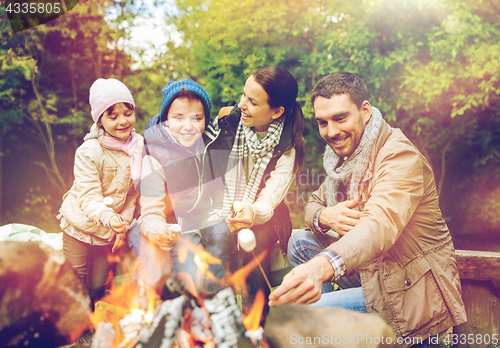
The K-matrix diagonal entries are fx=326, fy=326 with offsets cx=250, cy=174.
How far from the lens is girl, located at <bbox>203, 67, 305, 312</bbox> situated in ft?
8.07

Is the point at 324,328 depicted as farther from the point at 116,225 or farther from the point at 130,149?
the point at 130,149

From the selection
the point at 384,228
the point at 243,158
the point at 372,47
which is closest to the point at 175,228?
the point at 243,158

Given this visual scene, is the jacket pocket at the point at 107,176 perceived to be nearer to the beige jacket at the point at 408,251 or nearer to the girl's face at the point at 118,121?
the girl's face at the point at 118,121

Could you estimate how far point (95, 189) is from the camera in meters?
2.32

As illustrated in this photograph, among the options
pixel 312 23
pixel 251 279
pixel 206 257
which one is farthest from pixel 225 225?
pixel 312 23

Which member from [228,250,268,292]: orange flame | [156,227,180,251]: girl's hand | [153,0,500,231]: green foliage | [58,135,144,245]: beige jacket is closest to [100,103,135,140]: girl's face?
[58,135,144,245]: beige jacket

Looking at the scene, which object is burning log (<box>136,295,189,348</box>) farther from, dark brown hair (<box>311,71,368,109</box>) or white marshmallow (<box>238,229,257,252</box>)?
dark brown hair (<box>311,71,368,109</box>)

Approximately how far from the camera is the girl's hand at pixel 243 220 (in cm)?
229

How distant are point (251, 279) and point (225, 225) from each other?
17.8 inches

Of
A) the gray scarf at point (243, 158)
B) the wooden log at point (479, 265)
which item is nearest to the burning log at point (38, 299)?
the gray scarf at point (243, 158)

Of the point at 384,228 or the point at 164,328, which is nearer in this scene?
the point at 164,328

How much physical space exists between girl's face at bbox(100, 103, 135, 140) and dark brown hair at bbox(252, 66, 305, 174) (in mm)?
1022

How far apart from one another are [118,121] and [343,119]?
5.32 ft

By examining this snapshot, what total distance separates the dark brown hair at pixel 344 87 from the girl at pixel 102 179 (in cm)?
144
